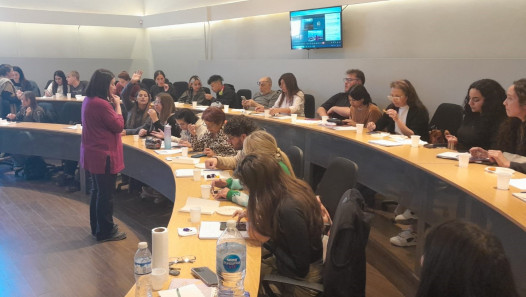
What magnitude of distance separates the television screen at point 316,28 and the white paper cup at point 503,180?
4391 millimetres

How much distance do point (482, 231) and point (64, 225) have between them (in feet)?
14.1

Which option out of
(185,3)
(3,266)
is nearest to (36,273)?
(3,266)

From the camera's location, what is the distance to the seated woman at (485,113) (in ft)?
11.8

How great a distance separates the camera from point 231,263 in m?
1.67

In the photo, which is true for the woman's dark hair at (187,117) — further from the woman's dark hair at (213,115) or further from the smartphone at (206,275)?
the smartphone at (206,275)

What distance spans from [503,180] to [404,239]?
5.02 ft

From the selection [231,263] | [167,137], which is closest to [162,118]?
[167,137]

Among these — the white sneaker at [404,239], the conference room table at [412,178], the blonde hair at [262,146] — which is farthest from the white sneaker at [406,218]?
the blonde hair at [262,146]

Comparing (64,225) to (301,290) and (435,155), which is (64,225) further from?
(435,155)

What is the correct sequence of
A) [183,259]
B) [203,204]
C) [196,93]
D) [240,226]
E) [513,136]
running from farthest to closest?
1. [196,93]
2. [513,136]
3. [203,204]
4. [240,226]
5. [183,259]

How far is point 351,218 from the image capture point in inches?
73.0

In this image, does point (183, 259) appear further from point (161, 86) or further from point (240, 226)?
point (161, 86)

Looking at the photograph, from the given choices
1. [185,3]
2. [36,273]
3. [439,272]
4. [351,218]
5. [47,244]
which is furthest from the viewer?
[185,3]

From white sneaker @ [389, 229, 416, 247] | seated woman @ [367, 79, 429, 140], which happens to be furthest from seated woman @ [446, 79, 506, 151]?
white sneaker @ [389, 229, 416, 247]
